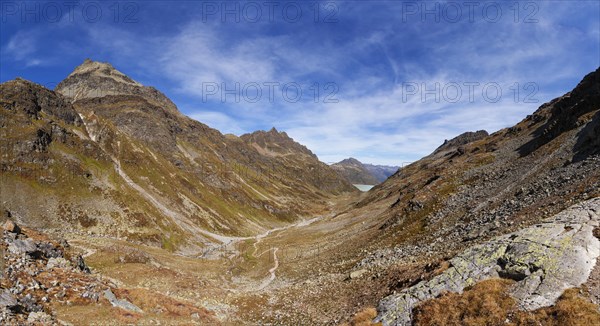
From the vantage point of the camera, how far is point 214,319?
3222cm

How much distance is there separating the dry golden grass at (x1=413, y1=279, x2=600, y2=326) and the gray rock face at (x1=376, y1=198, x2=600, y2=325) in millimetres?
627

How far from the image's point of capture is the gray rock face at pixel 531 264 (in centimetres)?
1808

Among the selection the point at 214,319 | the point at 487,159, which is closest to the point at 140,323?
the point at 214,319

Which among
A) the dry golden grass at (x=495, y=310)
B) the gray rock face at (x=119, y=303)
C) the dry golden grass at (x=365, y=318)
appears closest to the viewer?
the dry golden grass at (x=495, y=310)

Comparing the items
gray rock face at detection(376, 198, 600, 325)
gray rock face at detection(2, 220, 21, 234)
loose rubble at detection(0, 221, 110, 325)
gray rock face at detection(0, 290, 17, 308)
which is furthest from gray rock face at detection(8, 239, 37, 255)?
gray rock face at detection(376, 198, 600, 325)

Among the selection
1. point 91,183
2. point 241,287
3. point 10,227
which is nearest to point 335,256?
point 241,287

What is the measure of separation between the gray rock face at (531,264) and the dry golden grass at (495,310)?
2.06 ft

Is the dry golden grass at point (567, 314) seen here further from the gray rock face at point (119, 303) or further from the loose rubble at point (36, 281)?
the gray rock face at point (119, 303)

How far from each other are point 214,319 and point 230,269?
39.3m

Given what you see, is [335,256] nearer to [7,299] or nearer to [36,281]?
[36,281]

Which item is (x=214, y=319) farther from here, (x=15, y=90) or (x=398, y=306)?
(x=15, y=90)

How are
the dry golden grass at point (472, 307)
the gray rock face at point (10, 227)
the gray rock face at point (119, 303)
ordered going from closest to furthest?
the dry golden grass at point (472, 307) < the gray rock face at point (119, 303) < the gray rock face at point (10, 227)

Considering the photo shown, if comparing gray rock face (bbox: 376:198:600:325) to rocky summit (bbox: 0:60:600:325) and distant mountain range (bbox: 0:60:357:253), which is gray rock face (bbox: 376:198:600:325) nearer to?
rocky summit (bbox: 0:60:600:325)

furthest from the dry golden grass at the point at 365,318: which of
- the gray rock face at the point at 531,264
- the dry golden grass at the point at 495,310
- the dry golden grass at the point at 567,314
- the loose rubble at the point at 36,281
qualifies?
the loose rubble at the point at 36,281
